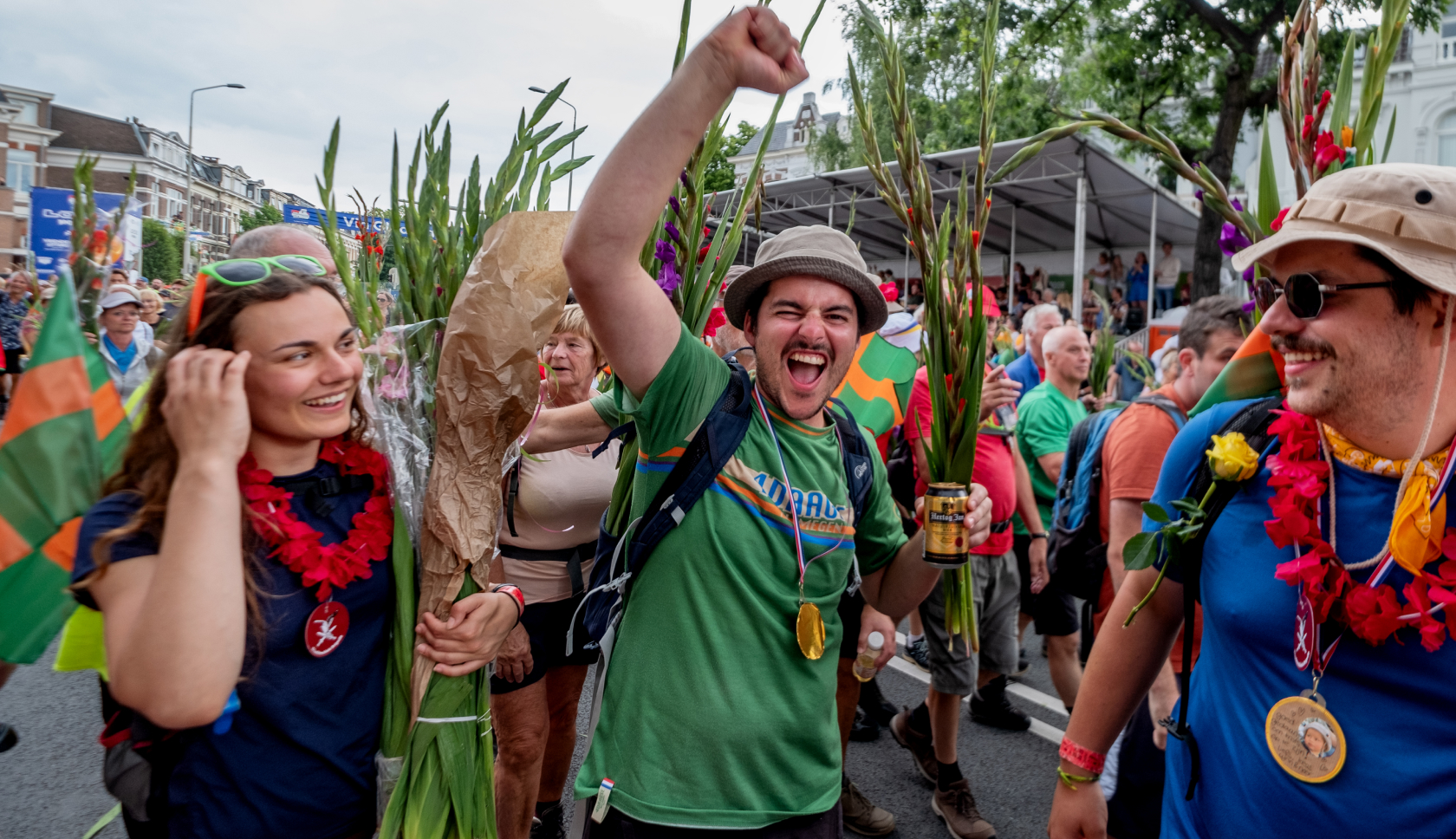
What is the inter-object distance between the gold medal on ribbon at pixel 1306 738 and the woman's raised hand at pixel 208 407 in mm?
1756

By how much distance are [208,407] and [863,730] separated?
3.71m

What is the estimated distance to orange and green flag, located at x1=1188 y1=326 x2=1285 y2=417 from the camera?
1753mm

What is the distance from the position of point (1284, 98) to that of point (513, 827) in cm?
290

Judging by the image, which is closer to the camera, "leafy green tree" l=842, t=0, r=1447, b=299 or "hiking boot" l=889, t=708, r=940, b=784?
"hiking boot" l=889, t=708, r=940, b=784

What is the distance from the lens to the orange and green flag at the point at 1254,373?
1.75 metres

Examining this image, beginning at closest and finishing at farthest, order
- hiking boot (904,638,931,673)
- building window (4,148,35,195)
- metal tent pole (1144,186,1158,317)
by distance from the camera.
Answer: hiking boot (904,638,931,673)
metal tent pole (1144,186,1158,317)
building window (4,148,35,195)

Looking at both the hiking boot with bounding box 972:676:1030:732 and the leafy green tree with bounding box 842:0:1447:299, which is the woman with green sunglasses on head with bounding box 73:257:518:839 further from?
the leafy green tree with bounding box 842:0:1447:299

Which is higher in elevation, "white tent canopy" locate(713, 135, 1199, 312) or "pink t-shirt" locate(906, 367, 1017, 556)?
"white tent canopy" locate(713, 135, 1199, 312)

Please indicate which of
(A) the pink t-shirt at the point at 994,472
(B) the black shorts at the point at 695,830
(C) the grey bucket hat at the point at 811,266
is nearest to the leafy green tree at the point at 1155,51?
(A) the pink t-shirt at the point at 994,472

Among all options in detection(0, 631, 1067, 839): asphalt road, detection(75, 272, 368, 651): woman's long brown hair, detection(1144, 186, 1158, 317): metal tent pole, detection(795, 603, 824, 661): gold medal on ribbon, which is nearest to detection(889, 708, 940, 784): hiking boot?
detection(0, 631, 1067, 839): asphalt road

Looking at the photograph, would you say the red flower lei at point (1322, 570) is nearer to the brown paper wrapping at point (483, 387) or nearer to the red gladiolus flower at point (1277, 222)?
the red gladiolus flower at point (1277, 222)

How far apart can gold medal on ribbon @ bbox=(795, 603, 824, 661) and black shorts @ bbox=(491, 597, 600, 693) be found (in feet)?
4.15

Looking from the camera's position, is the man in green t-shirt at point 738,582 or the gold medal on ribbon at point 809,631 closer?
the man in green t-shirt at point 738,582

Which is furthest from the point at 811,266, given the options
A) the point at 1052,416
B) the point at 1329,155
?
the point at 1052,416
